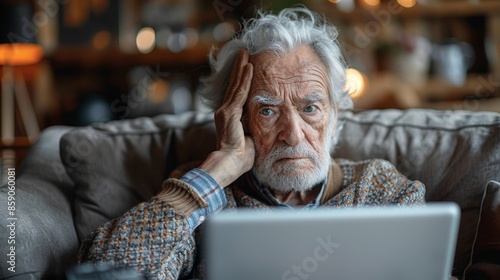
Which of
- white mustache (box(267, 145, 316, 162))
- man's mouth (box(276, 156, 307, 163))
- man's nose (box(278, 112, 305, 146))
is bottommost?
man's mouth (box(276, 156, 307, 163))

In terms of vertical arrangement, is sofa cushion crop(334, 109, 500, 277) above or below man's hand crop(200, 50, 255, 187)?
below

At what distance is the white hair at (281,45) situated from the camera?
1.73 m

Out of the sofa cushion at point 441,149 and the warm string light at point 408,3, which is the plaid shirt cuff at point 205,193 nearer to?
the sofa cushion at point 441,149

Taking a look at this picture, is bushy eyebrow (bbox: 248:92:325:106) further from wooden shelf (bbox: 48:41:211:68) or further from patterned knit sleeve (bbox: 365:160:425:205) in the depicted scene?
wooden shelf (bbox: 48:41:211:68)

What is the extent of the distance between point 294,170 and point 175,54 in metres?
2.73

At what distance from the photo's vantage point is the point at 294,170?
1.66 metres

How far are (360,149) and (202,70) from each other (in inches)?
114

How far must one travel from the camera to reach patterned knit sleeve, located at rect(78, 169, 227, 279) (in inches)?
58.7

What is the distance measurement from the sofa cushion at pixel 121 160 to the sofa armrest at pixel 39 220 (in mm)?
65

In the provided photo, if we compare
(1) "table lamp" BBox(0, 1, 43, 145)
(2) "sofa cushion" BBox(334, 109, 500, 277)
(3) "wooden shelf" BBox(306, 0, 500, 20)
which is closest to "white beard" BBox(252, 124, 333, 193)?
(2) "sofa cushion" BBox(334, 109, 500, 277)

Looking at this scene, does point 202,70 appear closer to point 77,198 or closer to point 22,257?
point 77,198

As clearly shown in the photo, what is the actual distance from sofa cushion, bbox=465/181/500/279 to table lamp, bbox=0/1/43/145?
2.45 meters

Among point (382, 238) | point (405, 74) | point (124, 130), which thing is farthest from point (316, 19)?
point (405, 74)

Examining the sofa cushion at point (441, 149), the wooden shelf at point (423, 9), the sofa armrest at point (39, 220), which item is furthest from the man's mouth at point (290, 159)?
the wooden shelf at point (423, 9)
